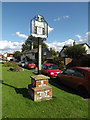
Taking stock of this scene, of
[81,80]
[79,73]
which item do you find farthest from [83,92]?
[79,73]

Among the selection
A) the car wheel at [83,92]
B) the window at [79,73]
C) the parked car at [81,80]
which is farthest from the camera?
the window at [79,73]

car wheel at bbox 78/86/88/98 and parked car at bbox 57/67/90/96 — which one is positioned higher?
parked car at bbox 57/67/90/96

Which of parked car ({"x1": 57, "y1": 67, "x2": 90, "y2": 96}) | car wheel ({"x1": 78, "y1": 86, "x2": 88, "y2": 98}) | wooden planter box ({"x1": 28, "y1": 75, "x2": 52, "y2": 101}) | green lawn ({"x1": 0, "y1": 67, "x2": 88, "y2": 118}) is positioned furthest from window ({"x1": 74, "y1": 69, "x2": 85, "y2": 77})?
wooden planter box ({"x1": 28, "y1": 75, "x2": 52, "y2": 101})

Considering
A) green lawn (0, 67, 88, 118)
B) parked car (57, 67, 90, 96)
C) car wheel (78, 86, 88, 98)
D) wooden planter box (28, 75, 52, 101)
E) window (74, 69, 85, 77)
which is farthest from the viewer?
window (74, 69, 85, 77)

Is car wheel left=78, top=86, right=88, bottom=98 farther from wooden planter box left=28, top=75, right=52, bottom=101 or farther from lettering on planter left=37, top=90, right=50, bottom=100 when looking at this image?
lettering on planter left=37, top=90, right=50, bottom=100

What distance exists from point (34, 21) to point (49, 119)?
407 cm

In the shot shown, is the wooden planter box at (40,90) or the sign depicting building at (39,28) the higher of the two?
the sign depicting building at (39,28)

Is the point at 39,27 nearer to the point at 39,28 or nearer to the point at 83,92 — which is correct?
the point at 39,28

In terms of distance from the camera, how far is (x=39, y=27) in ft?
14.6

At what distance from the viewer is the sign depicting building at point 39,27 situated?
433 cm

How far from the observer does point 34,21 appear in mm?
4355

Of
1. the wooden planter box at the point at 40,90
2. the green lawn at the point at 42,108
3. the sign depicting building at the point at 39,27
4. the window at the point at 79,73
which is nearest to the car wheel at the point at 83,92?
the window at the point at 79,73

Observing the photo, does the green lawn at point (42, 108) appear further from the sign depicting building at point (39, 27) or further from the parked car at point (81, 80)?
the sign depicting building at point (39, 27)

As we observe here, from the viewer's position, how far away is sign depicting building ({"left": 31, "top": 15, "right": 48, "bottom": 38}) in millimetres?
4328
